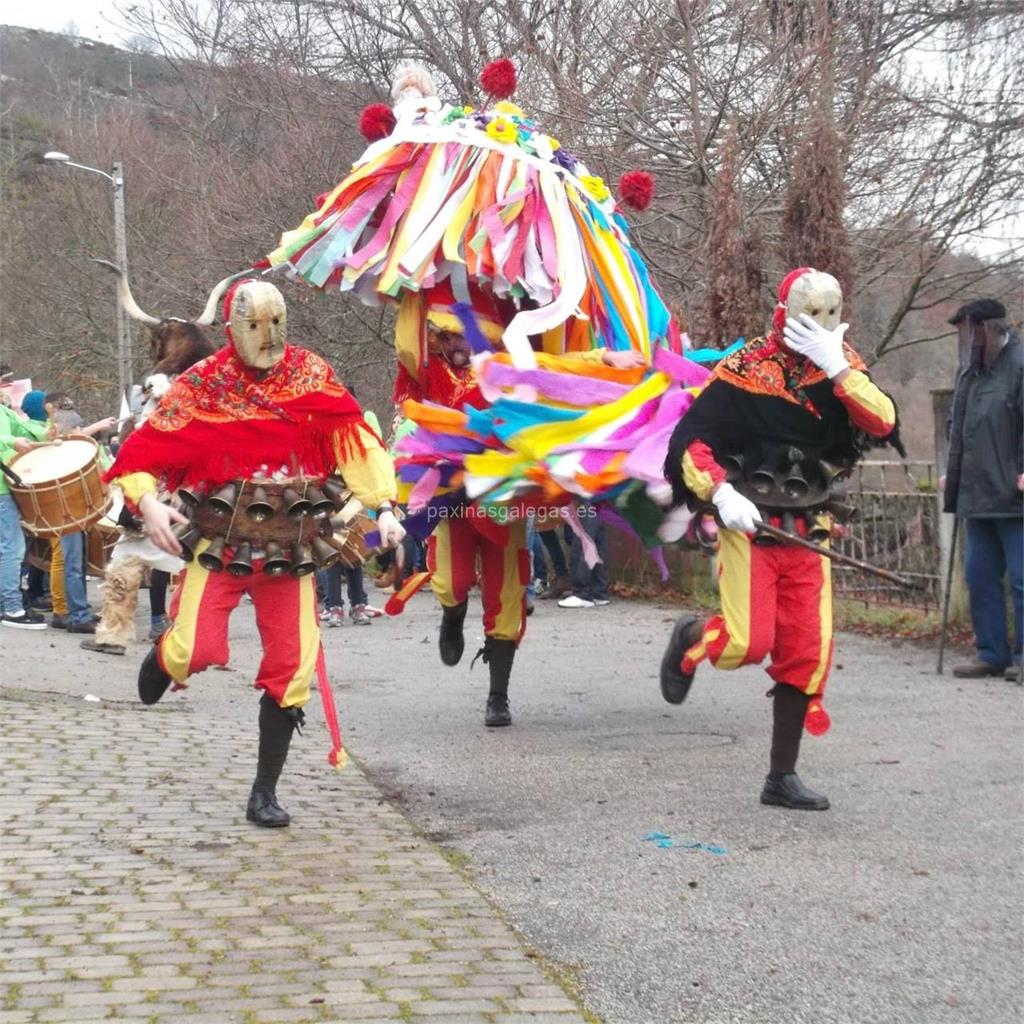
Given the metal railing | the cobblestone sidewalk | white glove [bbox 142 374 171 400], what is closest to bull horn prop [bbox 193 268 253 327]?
white glove [bbox 142 374 171 400]

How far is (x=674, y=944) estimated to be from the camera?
401 centimetres

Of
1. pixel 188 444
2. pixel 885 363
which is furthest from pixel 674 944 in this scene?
pixel 885 363

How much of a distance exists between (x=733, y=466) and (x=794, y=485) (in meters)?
0.23

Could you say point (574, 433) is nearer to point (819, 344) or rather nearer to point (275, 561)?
point (819, 344)

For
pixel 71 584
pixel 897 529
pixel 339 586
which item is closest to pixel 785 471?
pixel 897 529

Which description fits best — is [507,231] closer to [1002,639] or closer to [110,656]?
[1002,639]

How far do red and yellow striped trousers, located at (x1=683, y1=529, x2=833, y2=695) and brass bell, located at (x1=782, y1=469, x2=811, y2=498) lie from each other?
0.62 feet

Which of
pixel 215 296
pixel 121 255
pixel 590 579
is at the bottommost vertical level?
pixel 590 579

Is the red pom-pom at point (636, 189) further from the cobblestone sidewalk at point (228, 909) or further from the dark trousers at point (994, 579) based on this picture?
the cobblestone sidewalk at point (228, 909)

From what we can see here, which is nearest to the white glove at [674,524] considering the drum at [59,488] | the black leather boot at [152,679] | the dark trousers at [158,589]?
the black leather boot at [152,679]

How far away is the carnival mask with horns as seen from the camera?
17.0 feet

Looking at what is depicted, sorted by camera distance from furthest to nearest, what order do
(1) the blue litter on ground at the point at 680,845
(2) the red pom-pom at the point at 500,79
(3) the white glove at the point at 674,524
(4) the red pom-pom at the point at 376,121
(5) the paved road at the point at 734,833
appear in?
(2) the red pom-pom at the point at 500,79 → (4) the red pom-pom at the point at 376,121 → (3) the white glove at the point at 674,524 → (1) the blue litter on ground at the point at 680,845 → (5) the paved road at the point at 734,833

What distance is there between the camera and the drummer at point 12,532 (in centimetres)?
1159

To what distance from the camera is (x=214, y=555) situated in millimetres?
5230
